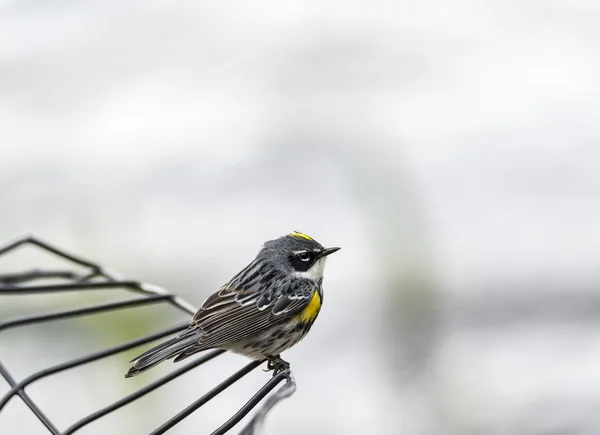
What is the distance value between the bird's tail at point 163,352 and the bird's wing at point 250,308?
3 centimetres

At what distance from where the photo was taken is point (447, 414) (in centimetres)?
385

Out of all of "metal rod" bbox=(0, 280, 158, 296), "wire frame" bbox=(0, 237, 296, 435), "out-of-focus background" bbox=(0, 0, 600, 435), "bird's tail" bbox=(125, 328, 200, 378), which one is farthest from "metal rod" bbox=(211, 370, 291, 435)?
"out-of-focus background" bbox=(0, 0, 600, 435)

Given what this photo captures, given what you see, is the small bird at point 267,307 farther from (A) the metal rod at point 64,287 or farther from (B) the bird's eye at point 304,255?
(A) the metal rod at point 64,287

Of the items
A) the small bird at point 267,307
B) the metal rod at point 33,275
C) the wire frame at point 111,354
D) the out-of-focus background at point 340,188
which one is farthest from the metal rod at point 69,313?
the out-of-focus background at point 340,188

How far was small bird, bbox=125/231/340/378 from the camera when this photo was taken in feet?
7.30

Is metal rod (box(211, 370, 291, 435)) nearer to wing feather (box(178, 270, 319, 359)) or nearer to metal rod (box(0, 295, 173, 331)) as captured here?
wing feather (box(178, 270, 319, 359))

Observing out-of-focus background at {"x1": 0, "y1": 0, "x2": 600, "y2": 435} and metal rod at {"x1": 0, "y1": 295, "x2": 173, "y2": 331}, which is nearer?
metal rod at {"x1": 0, "y1": 295, "x2": 173, "y2": 331}

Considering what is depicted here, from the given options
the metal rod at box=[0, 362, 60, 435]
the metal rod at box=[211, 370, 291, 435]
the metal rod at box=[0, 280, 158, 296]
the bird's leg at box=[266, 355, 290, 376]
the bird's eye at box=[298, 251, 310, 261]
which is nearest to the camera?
the metal rod at box=[211, 370, 291, 435]

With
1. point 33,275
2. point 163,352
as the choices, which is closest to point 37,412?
point 163,352

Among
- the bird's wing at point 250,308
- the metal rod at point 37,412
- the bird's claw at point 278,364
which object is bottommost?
the bird's claw at point 278,364

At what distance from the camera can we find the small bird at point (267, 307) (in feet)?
7.30

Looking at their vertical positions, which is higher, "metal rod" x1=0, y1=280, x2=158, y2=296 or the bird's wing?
"metal rod" x1=0, y1=280, x2=158, y2=296

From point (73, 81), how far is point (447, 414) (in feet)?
9.93

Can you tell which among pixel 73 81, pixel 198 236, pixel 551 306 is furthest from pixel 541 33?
pixel 73 81
